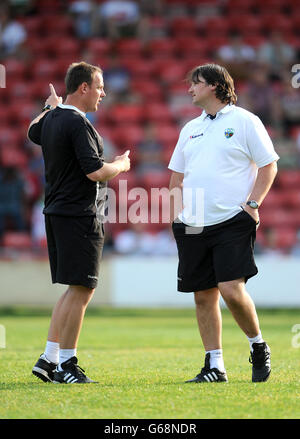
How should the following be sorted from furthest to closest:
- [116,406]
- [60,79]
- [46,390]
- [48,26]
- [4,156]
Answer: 1. [48,26]
2. [60,79]
3. [4,156]
4. [46,390]
5. [116,406]

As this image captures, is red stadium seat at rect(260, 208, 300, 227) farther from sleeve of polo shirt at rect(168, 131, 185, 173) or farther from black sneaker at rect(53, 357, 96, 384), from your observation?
black sneaker at rect(53, 357, 96, 384)

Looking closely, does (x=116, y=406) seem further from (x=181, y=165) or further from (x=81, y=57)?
(x=81, y=57)

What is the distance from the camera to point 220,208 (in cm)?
595

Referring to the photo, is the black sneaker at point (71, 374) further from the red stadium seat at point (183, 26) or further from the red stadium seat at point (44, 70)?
the red stadium seat at point (183, 26)

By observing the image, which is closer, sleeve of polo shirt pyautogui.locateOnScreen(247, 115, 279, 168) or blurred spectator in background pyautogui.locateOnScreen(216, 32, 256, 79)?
sleeve of polo shirt pyautogui.locateOnScreen(247, 115, 279, 168)

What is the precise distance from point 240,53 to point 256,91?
6.65ft

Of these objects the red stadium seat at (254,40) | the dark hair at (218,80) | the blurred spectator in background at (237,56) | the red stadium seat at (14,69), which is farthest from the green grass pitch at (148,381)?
the red stadium seat at (254,40)

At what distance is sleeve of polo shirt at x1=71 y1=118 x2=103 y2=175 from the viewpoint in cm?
584

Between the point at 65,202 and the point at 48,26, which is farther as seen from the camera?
the point at 48,26

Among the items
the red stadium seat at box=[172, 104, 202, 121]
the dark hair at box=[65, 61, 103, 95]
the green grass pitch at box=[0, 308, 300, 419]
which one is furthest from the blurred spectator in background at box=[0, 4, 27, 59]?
the dark hair at box=[65, 61, 103, 95]

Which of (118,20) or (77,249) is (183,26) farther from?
(77,249)

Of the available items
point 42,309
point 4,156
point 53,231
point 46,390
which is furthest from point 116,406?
point 4,156

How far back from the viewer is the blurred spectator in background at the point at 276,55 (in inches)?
764

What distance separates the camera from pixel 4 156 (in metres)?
17.6
